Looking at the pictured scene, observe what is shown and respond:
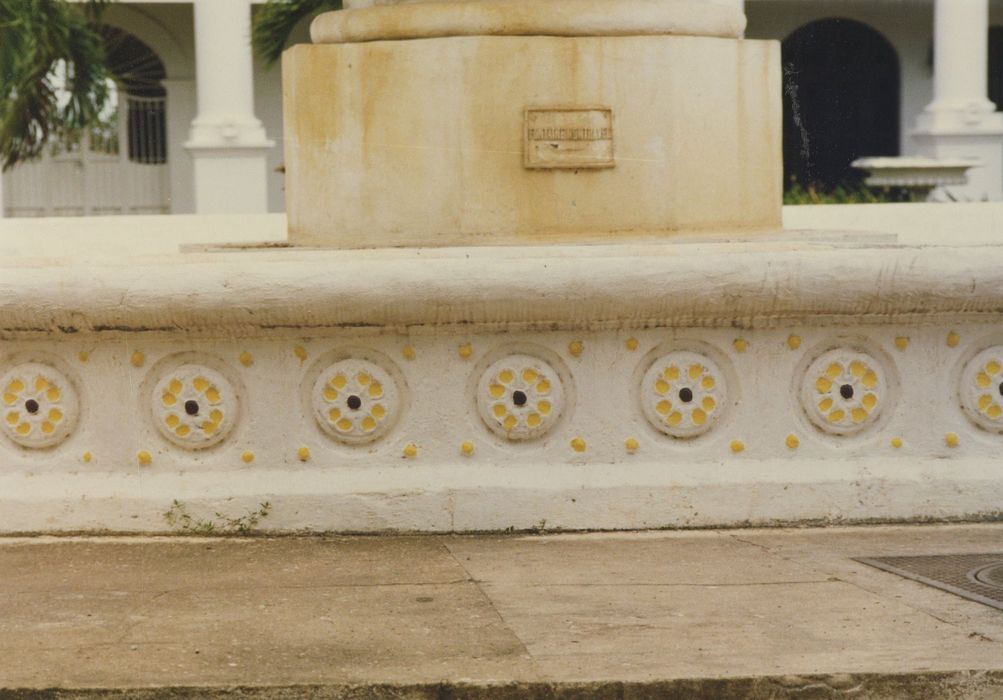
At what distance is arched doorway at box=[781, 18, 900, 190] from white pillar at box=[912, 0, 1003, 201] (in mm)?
2727

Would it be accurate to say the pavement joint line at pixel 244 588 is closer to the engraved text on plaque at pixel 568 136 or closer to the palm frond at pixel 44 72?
the engraved text on plaque at pixel 568 136

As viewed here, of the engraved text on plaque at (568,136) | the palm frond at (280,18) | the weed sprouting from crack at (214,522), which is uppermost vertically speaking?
the palm frond at (280,18)

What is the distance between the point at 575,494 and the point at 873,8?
23.5 m

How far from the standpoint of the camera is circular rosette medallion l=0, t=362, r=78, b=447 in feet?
18.8

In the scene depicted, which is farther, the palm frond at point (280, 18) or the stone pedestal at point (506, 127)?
the palm frond at point (280, 18)

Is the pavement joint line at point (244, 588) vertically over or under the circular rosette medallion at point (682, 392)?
under

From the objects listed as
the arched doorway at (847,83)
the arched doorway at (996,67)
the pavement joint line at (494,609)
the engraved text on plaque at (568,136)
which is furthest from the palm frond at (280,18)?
the arched doorway at (996,67)

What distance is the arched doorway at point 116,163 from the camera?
91.6 feet

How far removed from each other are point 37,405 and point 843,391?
7.81ft

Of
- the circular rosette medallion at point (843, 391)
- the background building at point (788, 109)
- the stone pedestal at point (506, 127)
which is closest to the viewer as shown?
the circular rosette medallion at point (843, 391)

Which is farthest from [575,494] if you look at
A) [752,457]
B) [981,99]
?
[981,99]

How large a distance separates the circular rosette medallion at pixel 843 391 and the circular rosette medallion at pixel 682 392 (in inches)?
10.8

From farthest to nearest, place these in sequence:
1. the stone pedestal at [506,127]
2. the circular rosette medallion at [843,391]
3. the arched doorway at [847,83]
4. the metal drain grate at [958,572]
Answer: the arched doorway at [847,83], the stone pedestal at [506,127], the circular rosette medallion at [843,391], the metal drain grate at [958,572]

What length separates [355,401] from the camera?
574cm
